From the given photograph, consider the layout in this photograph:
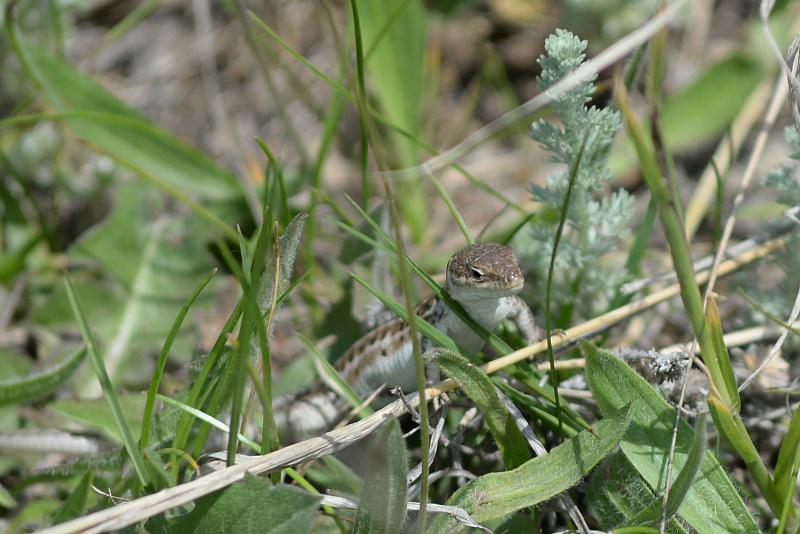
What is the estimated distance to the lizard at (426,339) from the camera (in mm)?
2592

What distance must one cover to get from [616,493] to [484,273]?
2.50 feet

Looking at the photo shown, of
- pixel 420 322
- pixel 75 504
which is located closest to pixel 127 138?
A: pixel 75 504

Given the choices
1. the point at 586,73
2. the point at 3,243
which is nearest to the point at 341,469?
the point at 586,73

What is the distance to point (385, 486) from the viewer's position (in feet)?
6.90

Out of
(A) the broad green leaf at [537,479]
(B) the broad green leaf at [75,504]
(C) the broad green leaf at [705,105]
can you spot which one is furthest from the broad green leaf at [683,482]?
(C) the broad green leaf at [705,105]

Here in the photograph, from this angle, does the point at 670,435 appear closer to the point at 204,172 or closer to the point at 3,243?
the point at 204,172

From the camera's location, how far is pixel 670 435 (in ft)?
7.57

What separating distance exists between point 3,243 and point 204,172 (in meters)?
1.15

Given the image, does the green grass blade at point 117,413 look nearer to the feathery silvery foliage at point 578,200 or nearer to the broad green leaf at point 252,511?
the broad green leaf at point 252,511

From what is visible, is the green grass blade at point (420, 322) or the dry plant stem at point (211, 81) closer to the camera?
the green grass blade at point (420, 322)

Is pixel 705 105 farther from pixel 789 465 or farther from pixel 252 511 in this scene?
pixel 252 511

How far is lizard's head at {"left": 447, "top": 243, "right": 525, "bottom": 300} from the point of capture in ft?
8.32

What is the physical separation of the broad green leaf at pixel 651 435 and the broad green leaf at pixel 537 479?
13 centimetres

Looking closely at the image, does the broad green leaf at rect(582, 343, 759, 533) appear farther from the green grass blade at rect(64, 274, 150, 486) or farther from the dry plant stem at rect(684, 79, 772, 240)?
the dry plant stem at rect(684, 79, 772, 240)
